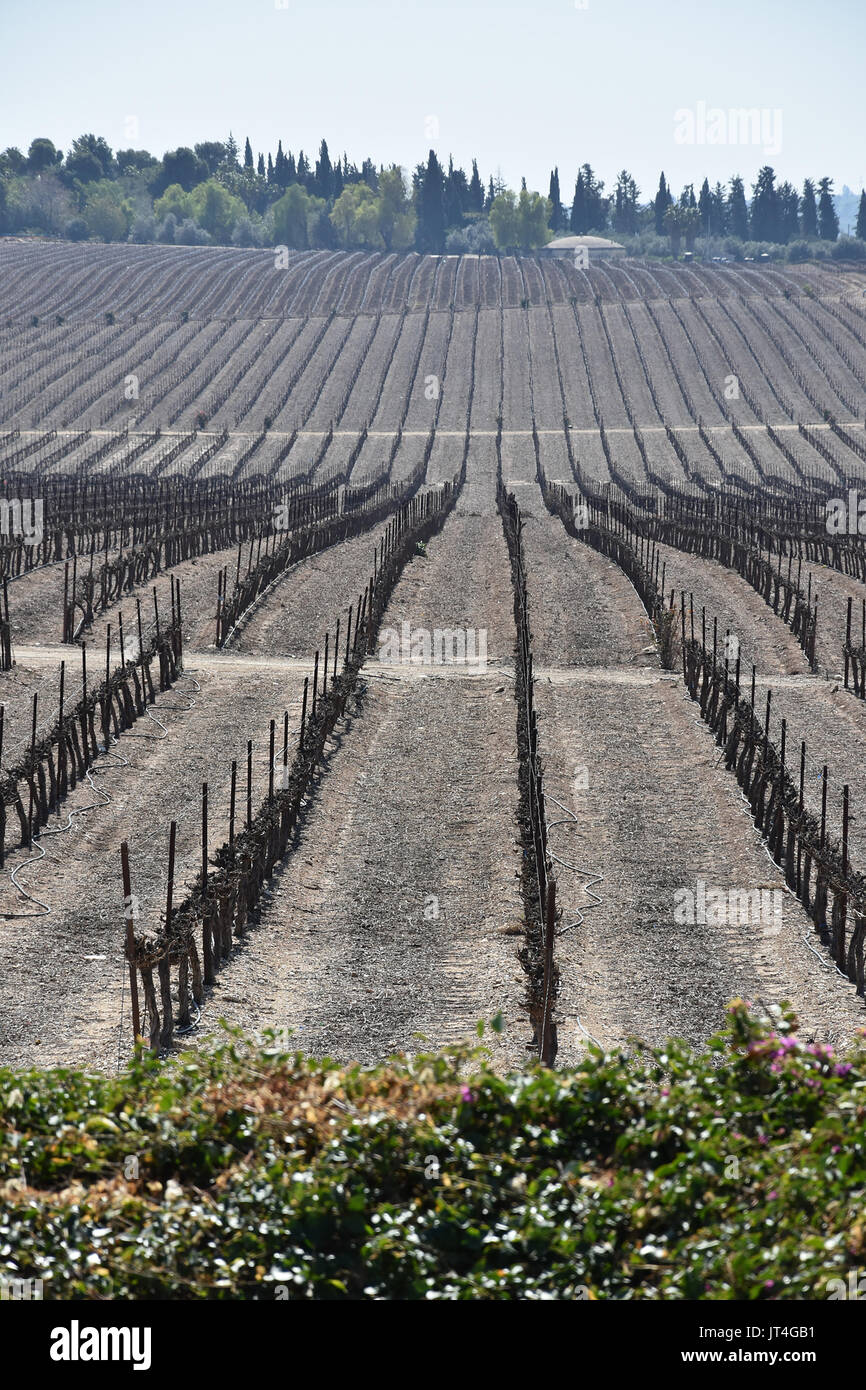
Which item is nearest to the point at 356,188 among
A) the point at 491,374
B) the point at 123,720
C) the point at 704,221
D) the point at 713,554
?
the point at 704,221

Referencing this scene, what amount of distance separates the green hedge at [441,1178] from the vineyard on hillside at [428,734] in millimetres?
4372

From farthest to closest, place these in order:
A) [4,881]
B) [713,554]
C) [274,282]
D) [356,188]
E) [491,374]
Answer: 1. [356,188]
2. [274,282]
3. [491,374]
4. [713,554]
5. [4,881]

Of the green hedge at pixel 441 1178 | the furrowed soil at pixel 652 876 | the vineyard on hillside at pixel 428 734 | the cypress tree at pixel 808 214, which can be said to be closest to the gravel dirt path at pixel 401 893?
the vineyard on hillside at pixel 428 734

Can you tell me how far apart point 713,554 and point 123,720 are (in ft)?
83.5

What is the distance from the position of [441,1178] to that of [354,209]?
171262 millimetres

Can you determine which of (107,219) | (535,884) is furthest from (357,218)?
(535,884)

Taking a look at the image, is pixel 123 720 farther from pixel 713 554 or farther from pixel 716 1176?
pixel 713 554

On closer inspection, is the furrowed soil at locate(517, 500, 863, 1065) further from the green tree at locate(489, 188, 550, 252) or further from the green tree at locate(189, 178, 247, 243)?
the green tree at locate(189, 178, 247, 243)

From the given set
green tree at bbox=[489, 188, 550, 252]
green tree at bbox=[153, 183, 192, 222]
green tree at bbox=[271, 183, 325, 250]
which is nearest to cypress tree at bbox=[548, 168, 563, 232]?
green tree at bbox=[489, 188, 550, 252]

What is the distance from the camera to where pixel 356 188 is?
169875 millimetres

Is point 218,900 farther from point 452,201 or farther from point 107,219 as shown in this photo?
point 452,201

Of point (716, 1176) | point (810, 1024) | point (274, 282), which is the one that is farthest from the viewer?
point (274, 282)

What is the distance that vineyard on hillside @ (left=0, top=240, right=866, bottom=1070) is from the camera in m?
14.3

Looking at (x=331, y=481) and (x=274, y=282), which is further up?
(x=274, y=282)
